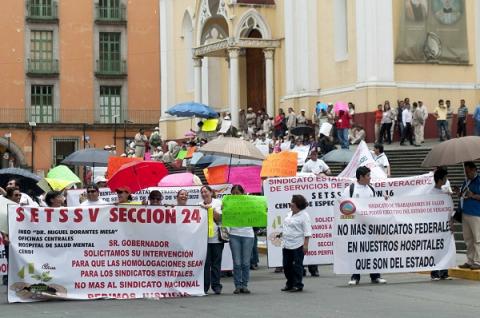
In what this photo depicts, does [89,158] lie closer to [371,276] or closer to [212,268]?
[371,276]

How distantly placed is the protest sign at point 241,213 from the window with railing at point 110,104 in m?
50.7

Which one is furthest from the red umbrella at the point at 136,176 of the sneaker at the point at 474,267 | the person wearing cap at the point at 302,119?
the person wearing cap at the point at 302,119

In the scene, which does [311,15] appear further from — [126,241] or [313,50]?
[126,241]

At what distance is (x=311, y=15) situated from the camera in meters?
44.1

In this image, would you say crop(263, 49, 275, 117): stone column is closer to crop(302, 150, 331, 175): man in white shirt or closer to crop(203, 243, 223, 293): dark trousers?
crop(302, 150, 331, 175): man in white shirt

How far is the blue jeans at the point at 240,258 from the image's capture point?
57.3 feet

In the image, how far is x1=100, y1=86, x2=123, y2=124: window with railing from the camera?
6819 cm

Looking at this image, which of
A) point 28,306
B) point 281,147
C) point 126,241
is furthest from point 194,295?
point 281,147

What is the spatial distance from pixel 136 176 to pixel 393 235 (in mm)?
4764

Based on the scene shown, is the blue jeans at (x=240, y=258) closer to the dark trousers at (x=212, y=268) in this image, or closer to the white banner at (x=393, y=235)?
the dark trousers at (x=212, y=268)

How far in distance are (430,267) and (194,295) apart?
3.89 metres

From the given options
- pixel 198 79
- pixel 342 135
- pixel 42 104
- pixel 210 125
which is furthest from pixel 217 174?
pixel 42 104

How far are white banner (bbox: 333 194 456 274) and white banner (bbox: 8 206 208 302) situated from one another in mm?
2368

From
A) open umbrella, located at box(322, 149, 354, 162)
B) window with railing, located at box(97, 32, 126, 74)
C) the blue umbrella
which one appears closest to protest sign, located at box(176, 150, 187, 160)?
the blue umbrella
